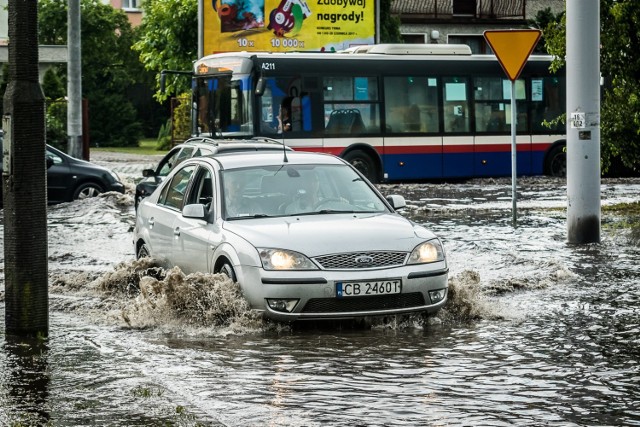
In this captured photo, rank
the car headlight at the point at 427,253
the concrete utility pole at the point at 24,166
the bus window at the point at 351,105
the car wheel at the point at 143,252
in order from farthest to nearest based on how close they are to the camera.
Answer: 1. the bus window at the point at 351,105
2. the car wheel at the point at 143,252
3. the car headlight at the point at 427,253
4. the concrete utility pole at the point at 24,166

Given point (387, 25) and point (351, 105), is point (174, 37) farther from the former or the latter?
point (351, 105)

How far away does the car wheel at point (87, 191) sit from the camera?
Result: 27.2 meters

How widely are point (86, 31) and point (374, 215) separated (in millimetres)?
62393

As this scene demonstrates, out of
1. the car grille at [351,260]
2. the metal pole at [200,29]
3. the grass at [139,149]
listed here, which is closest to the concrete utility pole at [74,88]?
the metal pole at [200,29]

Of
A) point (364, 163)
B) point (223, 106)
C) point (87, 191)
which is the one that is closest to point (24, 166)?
point (87, 191)

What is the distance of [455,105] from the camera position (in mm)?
33594

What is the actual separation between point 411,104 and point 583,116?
15.6m

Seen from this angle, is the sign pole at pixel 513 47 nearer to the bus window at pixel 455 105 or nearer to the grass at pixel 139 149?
the bus window at pixel 455 105

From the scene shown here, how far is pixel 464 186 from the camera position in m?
32.3

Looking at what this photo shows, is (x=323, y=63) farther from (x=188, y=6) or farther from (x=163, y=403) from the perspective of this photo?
(x=163, y=403)

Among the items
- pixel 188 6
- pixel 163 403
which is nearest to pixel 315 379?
pixel 163 403

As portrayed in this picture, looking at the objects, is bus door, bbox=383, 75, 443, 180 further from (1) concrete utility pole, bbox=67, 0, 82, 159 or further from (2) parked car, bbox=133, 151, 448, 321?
(2) parked car, bbox=133, 151, 448, 321

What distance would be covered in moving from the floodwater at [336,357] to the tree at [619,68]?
6.02 metres

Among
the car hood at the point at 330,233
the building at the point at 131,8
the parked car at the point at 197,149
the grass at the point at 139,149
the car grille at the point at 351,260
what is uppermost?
the building at the point at 131,8
